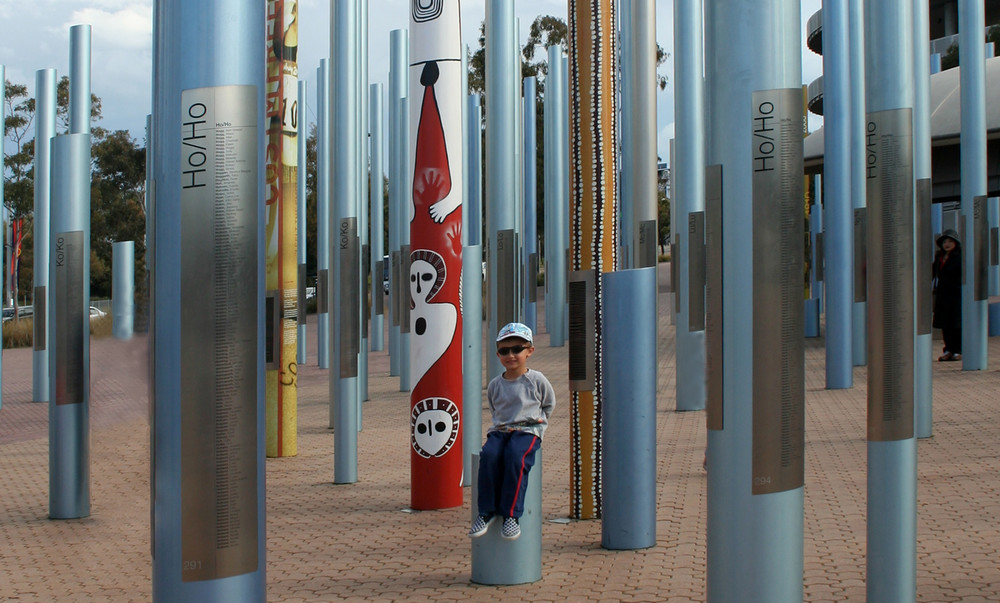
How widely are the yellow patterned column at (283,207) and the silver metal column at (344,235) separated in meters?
1.05

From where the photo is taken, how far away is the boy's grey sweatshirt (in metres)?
6.18

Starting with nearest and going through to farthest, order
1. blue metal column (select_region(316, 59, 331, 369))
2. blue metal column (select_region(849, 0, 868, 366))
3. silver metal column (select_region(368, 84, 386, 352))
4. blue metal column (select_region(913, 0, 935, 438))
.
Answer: blue metal column (select_region(913, 0, 935, 438)) → blue metal column (select_region(849, 0, 868, 366)) → blue metal column (select_region(316, 59, 331, 369)) → silver metal column (select_region(368, 84, 386, 352))

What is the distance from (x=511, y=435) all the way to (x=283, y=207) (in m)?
5.63

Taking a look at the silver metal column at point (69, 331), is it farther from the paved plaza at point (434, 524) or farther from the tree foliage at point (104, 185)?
the tree foliage at point (104, 185)

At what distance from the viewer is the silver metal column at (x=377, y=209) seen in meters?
21.4

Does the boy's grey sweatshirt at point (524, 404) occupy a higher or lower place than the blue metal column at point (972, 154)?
lower

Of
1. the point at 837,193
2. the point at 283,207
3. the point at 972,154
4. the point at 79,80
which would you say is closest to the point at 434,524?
the point at 283,207

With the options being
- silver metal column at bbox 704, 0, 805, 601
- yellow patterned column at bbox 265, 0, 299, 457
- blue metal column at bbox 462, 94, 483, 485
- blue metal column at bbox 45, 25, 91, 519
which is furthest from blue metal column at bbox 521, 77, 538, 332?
silver metal column at bbox 704, 0, 805, 601

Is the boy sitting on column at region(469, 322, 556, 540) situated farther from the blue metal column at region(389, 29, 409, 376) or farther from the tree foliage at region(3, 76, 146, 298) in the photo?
the tree foliage at region(3, 76, 146, 298)

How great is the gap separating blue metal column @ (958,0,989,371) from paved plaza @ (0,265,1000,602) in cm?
266

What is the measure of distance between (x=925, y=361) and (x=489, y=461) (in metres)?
5.28

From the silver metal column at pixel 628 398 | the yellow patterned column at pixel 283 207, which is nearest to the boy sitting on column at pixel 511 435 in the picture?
the silver metal column at pixel 628 398

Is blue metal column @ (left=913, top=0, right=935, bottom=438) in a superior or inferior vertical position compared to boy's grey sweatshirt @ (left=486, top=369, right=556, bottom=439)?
superior

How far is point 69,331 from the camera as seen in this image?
27.0 feet
